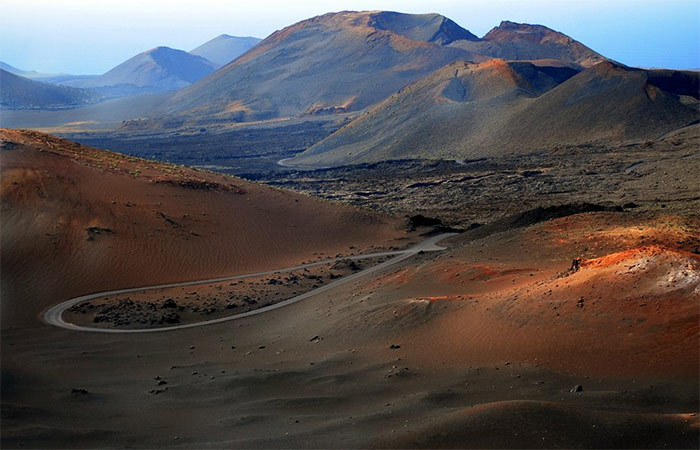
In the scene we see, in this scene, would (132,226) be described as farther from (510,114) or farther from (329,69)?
(329,69)

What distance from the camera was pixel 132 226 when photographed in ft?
115

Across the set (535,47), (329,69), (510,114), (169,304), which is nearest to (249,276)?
(169,304)

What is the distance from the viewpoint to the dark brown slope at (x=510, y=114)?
81938 mm

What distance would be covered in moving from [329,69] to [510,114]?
82.5 m

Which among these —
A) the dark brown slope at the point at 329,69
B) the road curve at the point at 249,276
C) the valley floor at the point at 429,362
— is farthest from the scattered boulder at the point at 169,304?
the dark brown slope at the point at 329,69

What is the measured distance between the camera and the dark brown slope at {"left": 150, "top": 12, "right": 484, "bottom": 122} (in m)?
152

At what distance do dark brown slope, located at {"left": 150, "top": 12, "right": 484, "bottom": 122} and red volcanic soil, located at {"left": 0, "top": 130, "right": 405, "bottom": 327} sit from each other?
102004 mm

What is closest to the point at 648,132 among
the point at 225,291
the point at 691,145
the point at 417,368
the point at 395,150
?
the point at 691,145

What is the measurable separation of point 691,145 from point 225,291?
52.7 metres

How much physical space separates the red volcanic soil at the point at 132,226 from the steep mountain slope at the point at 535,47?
124 metres

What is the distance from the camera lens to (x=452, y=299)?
22.6 meters

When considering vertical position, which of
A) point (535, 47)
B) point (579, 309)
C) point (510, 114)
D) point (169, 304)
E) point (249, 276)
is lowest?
point (249, 276)

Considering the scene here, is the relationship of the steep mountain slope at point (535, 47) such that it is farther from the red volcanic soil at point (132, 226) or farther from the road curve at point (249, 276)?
the road curve at point (249, 276)

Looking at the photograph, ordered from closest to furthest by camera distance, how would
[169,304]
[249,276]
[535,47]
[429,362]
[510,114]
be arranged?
[429,362] < [169,304] < [249,276] < [510,114] < [535,47]
